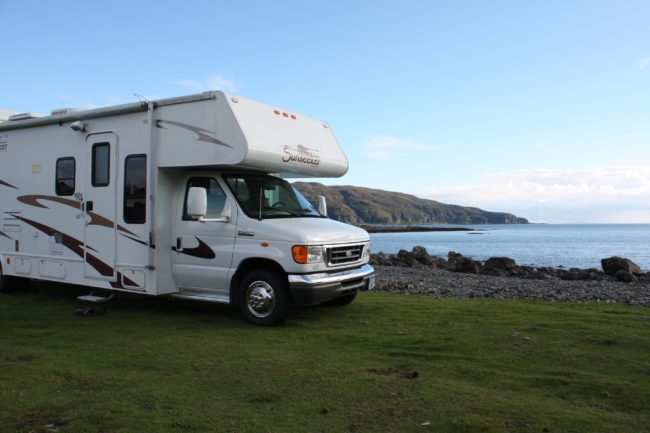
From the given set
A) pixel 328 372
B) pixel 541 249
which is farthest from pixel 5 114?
pixel 541 249

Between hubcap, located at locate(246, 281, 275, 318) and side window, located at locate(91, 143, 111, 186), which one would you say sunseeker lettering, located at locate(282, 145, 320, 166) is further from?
side window, located at locate(91, 143, 111, 186)

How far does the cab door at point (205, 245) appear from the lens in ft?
28.3

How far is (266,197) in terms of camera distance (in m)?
9.00

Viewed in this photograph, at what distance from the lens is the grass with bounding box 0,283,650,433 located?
4.59 meters

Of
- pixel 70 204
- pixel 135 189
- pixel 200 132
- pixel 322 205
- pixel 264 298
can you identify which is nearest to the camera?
pixel 264 298

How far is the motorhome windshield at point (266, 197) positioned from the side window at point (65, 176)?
3.12 m

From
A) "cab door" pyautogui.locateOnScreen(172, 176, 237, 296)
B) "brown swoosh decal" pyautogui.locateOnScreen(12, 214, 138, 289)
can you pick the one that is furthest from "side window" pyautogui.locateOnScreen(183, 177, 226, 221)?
"brown swoosh decal" pyautogui.locateOnScreen(12, 214, 138, 289)

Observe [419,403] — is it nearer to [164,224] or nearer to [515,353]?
[515,353]

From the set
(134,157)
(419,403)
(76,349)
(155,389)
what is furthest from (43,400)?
(134,157)

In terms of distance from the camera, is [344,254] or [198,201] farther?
[344,254]

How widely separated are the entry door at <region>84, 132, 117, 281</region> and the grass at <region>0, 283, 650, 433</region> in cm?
87

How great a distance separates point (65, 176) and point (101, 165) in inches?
38.9

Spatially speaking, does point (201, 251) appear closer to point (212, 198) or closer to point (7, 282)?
point (212, 198)

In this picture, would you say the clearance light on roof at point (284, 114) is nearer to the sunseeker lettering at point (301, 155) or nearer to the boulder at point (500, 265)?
the sunseeker lettering at point (301, 155)
